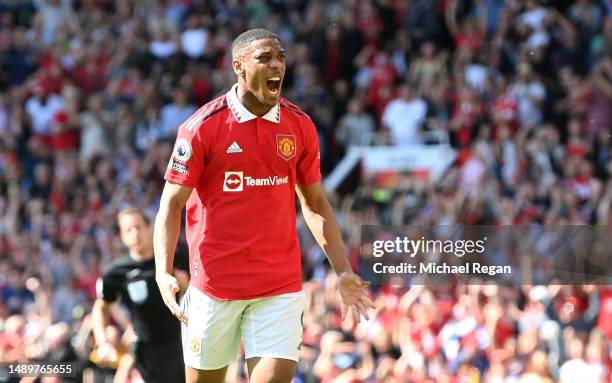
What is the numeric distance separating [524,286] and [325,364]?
2.12 metres

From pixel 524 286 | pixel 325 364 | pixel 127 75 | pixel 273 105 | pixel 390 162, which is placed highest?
pixel 127 75

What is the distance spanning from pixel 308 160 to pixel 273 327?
0.96 m

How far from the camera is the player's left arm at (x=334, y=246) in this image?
6.46 meters

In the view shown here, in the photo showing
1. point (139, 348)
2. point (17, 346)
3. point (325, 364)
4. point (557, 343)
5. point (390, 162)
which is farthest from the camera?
point (390, 162)

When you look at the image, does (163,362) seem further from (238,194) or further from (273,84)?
(273,84)

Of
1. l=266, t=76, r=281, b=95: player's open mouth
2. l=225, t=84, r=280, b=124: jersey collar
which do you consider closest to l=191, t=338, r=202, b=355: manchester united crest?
l=225, t=84, r=280, b=124: jersey collar

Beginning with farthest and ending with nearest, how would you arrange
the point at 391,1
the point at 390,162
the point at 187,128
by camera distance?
the point at 391,1 → the point at 390,162 → the point at 187,128

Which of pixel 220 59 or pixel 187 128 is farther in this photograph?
pixel 220 59

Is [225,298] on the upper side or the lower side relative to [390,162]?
lower

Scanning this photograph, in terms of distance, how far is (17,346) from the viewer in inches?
506

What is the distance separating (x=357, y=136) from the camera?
17062mm

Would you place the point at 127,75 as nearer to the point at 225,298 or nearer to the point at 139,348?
the point at 139,348

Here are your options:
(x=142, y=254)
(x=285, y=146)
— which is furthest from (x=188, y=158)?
(x=142, y=254)

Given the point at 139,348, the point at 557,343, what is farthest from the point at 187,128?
→ the point at 557,343
